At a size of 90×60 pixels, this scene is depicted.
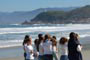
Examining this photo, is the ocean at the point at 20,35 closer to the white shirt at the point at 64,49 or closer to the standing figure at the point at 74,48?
the white shirt at the point at 64,49

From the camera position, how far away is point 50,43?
10930 mm

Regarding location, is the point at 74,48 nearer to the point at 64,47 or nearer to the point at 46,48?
the point at 64,47

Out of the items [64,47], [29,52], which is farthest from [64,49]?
[29,52]

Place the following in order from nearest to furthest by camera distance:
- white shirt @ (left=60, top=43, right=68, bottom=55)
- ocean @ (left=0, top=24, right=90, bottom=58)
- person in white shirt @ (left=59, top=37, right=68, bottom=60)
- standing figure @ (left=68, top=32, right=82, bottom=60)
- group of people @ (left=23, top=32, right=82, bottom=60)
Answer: standing figure @ (left=68, top=32, right=82, bottom=60), group of people @ (left=23, top=32, right=82, bottom=60), person in white shirt @ (left=59, top=37, right=68, bottom=60), white shirt @ (left=60, top=43, right=68, bottom=55), ocean @ (left=0, top=24, right=90, bottom=58)

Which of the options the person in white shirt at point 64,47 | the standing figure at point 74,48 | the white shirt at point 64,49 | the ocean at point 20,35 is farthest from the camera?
the ocean at point 20,35

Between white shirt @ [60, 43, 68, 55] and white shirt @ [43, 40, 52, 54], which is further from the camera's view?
white shirt @ [60, 43, 68, 55]

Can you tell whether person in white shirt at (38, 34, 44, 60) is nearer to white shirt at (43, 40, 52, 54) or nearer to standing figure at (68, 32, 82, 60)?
white shirt at (43, 40, 52, 54)

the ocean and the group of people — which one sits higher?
the group of people

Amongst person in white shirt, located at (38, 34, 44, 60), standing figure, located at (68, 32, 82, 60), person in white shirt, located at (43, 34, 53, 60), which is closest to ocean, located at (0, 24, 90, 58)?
person in white shirt, located at (38, 34, 44, 60)

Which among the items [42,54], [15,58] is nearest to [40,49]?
[42,54]

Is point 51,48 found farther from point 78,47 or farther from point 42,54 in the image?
point 78,47

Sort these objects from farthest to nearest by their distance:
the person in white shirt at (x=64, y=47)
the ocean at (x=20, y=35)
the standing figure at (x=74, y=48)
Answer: the ocean at (x=20, y=35) → the person in white shirt at (x=64, y=47) → the standing figure at (x=74, y=48)

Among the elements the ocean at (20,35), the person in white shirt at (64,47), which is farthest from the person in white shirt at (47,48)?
the ocean at (20,35)

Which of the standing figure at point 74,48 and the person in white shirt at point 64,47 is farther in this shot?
the person in white shirt at point 64,47
